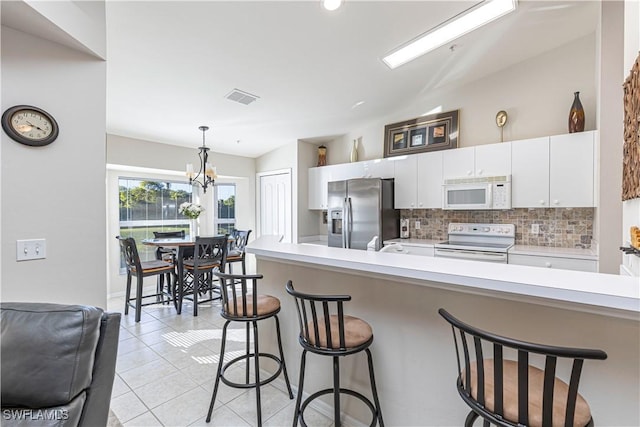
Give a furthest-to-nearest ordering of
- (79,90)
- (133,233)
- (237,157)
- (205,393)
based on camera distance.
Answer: (237,157) → (133,233) → (205,393) → (79,90)

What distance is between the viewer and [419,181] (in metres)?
4.00

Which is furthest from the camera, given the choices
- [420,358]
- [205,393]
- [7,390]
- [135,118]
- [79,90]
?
[135,118]

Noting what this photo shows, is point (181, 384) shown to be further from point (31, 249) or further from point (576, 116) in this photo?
point (576, 116)

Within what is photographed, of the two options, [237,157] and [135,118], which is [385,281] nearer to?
[135,118]

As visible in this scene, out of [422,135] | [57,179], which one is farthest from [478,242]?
[57,179]

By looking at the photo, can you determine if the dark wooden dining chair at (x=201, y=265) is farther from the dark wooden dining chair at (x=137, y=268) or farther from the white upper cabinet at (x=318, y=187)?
the white upper cabinet at (x=318, y=187)

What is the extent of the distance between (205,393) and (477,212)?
11.7ft

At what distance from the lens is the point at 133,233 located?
4793 millimetres

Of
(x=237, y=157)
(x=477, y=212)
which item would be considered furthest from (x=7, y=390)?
(x=237, y=157)

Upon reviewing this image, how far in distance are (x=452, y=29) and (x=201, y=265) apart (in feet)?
12.5

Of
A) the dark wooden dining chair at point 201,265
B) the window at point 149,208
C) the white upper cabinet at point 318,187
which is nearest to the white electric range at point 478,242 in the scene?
the white upper cabinet at point 318,187

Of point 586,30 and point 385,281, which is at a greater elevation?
point 586,30

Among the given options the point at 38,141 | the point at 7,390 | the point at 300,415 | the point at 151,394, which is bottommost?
the point at 151,394

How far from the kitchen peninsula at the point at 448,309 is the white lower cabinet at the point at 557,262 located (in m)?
2.11
